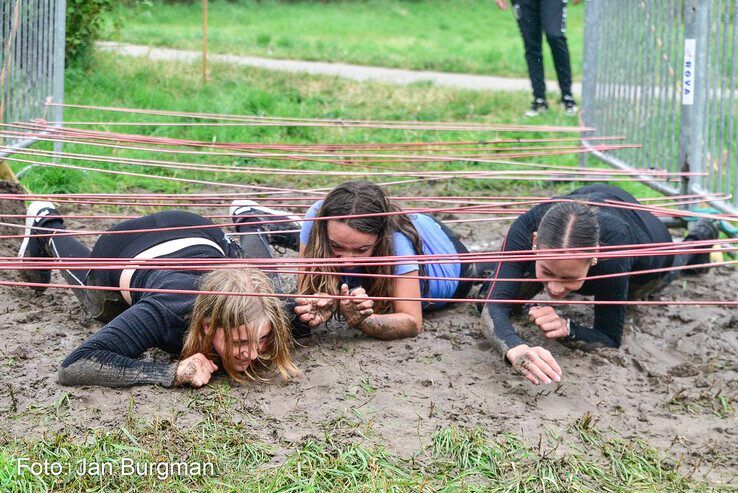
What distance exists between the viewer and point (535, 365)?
368 cm

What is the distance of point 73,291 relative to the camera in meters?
4.57

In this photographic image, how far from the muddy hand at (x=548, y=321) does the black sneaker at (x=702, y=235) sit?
1.64 meters

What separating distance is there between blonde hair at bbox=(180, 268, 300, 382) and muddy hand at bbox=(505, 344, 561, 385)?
2.84 feet

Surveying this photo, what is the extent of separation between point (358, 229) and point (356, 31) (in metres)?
13.1

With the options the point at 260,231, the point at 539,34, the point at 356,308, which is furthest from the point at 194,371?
the point at 539,34

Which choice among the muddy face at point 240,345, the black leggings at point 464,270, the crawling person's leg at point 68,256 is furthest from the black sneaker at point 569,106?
the muddy face at point 240,345

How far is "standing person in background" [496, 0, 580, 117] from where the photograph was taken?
851 centimetres

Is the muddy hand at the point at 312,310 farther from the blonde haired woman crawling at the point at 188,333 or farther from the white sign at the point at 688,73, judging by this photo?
the white sign at the point at 688,73

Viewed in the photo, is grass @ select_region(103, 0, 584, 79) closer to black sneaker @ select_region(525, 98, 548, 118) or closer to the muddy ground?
black sneaker @ select_region(525, 98, 548, 118)

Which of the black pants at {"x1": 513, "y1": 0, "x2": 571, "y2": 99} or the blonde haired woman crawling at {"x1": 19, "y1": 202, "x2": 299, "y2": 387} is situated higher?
the black pants at {"x1": 513, "y1": 0, "x2": 571, "y2": 99}

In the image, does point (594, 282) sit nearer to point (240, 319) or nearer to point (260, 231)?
point (240, 319)

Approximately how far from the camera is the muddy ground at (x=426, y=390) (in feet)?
11.0

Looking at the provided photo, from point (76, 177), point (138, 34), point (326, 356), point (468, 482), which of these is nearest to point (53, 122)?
A: point (76, 177)

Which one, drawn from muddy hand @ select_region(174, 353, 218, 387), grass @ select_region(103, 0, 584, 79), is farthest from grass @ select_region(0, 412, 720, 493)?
grass @ select_region(103, 0, 584, 79)
